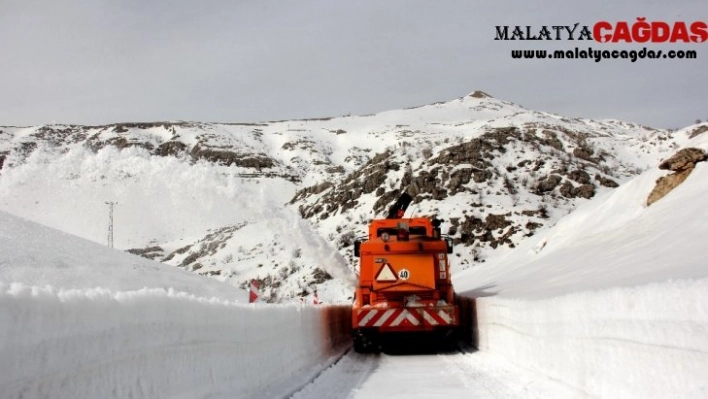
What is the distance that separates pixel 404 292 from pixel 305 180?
68.6m

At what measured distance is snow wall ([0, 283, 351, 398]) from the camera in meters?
4.14

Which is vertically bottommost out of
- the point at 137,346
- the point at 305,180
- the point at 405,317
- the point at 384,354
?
the point at 384,354

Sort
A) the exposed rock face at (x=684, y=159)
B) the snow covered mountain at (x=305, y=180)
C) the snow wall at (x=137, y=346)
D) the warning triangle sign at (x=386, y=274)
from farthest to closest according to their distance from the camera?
the snow covered mountain at (x=305, y=180) → the exposed rock face at (x=684, y=159) → the warning triangle sign at (x=386, y=274) → the snow wall at (x=137, y=346)

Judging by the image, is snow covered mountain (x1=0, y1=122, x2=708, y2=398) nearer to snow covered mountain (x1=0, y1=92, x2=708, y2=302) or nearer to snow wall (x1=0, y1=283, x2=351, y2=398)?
snow wall (x1=0, y1=283, x2=351, y2=398)

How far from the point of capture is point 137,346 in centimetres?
579

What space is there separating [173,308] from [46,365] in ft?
7.94

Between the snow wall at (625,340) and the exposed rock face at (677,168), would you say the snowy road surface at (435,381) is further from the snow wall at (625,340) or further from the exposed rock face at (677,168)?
the exposed rock face at (677,168)

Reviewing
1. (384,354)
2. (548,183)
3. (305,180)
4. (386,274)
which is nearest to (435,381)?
(386,274)

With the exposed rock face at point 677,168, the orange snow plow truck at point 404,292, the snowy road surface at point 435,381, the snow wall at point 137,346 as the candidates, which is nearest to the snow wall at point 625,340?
the snowy road surface at point 435,381

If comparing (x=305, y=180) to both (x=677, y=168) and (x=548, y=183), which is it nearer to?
(x=548, y=183)

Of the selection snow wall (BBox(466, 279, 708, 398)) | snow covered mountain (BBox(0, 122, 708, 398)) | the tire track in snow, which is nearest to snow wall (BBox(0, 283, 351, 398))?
snow covered mountain (BBox(0, 122, 708, 398))

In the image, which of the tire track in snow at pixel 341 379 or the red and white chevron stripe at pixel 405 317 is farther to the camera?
the red and white chevron stripe at pixel 405 317

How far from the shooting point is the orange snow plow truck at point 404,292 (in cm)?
1606

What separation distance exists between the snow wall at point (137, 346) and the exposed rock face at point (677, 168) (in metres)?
15.5
